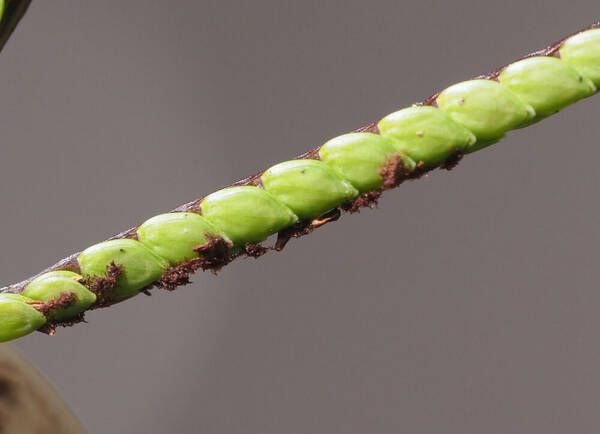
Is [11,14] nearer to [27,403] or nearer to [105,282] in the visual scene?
[105,282]

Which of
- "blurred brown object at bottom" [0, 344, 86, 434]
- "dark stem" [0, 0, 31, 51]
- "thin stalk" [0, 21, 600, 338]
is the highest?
"dark stem" [0, 0, 31, 51]

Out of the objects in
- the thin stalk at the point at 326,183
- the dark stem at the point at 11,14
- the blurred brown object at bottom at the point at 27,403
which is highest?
the dark stem at the point at 11,14

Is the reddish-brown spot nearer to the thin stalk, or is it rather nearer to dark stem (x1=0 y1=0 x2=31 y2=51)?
the thin stalk

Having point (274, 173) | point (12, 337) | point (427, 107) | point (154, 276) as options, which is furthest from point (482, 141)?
point (12, 337)

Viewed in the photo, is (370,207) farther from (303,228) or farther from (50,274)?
(50,274)

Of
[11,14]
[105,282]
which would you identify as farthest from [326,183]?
[11,14]

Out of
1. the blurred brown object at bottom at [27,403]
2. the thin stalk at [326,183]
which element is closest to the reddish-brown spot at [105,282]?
the thin stalk at [326,183]

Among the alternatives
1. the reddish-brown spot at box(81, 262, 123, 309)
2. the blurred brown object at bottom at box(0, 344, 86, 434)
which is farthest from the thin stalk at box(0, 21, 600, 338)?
the blurred brown object at bottom at box(0, 344, 86, 434)

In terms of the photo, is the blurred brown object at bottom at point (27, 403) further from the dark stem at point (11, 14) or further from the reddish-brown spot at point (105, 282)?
the dark stem at point (11, 14)

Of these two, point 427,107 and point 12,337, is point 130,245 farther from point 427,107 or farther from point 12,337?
point 427,107

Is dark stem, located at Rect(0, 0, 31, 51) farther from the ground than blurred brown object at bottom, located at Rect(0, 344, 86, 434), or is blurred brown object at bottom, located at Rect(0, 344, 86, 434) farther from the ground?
dark stem, located at Rect(0, 0, 31, 51)
